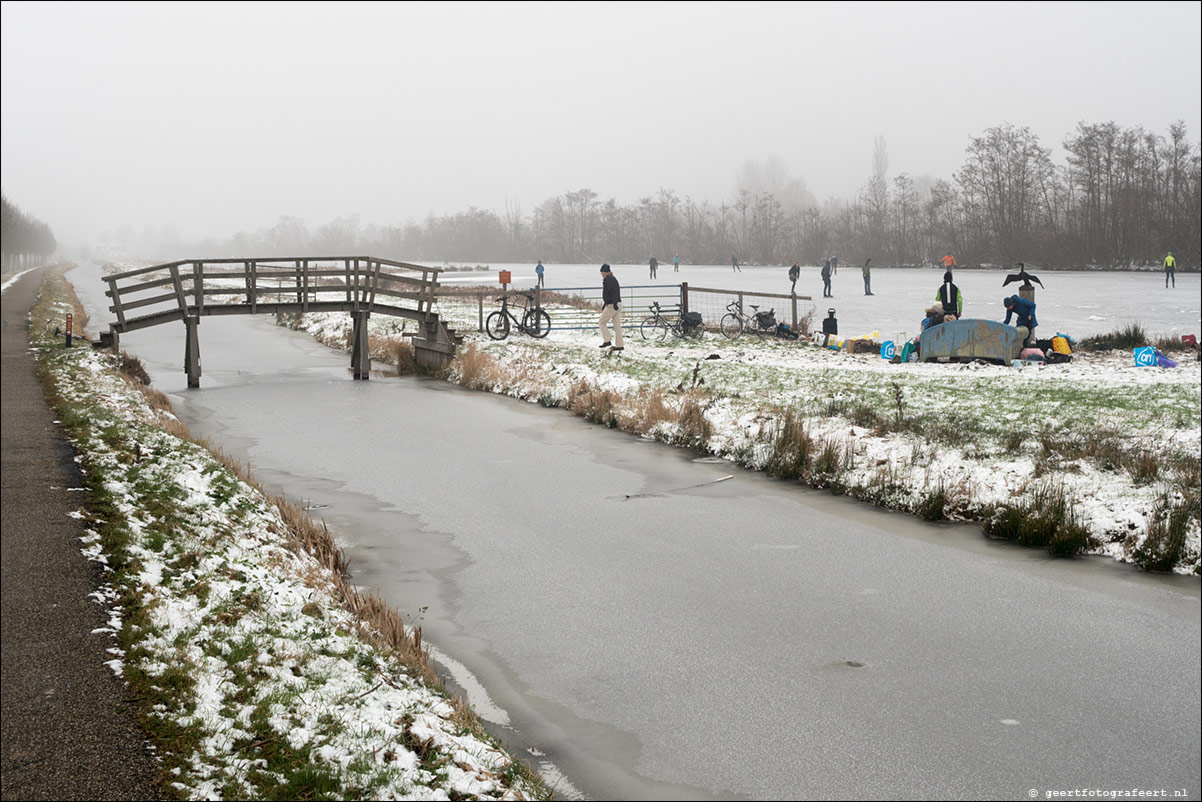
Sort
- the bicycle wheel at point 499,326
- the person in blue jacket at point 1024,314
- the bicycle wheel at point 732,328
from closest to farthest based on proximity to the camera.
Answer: the person in blue jacket at point 1024,314, the bicycle wheel at point 499,326, the bicycle wheel at point 732,328

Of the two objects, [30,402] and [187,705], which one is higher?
[30,402]

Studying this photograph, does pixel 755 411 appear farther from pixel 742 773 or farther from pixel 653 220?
pixel 653 220

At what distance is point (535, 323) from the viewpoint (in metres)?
31.1

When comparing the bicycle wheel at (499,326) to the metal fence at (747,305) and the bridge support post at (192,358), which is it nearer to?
the metal fence at (747,305)

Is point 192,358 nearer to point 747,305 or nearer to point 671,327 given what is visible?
point 671,327

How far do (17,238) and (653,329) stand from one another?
119m

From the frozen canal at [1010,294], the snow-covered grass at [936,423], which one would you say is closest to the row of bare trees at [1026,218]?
the frozen canal at [1010,294]

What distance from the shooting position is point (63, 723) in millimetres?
5625

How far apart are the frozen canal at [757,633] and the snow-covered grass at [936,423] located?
24.0 inches

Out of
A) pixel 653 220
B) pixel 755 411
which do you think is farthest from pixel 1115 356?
pixel 653 220

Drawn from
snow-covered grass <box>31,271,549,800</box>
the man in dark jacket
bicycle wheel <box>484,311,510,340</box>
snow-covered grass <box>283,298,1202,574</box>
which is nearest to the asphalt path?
snow-covered grass <box>31,271,549,800</box>

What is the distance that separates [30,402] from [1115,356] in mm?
23355

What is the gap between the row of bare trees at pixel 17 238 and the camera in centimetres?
10438

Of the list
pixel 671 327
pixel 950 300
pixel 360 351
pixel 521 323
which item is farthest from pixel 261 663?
pixel 671 327
